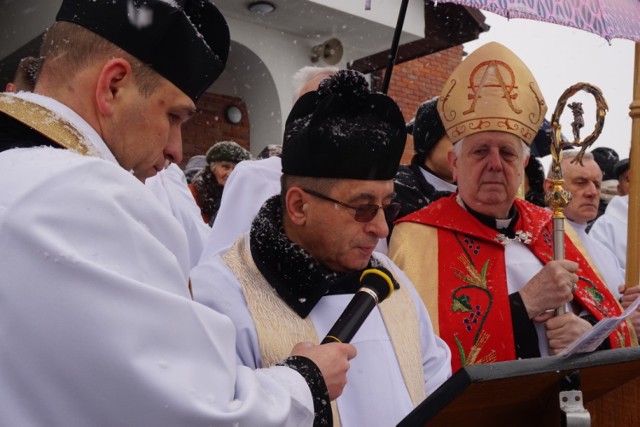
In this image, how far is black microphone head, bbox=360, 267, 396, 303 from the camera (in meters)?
2.06

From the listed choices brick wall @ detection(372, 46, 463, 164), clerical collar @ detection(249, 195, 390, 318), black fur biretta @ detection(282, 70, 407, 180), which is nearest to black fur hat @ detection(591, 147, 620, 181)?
brick wall @ detection(372, 46, 463, 164)

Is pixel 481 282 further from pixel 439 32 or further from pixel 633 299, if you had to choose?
pixel 439 32

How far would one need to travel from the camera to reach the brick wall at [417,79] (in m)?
12.2

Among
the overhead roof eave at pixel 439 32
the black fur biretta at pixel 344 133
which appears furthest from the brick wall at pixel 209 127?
the black fur biretta at pixel 344 133

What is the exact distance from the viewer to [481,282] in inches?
137

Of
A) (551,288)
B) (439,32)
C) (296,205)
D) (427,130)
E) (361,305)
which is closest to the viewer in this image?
(361,305)

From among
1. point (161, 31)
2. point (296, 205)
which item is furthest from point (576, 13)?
point (161, 31)

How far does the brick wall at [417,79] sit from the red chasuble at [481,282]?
796 centimetres

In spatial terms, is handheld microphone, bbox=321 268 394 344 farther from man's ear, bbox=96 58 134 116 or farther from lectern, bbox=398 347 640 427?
man's ear, bbox=96 58 134 116

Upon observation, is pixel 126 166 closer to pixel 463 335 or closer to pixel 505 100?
pixel 463 335

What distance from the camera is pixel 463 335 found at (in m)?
3.31

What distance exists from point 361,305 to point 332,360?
224 millimetres

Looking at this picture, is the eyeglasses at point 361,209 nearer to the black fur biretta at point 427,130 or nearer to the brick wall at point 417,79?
the black fur biretta at point 427,130

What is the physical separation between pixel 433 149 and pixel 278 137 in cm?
494
